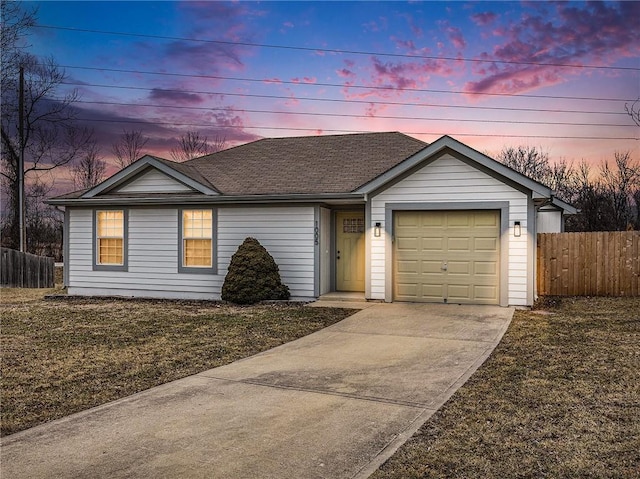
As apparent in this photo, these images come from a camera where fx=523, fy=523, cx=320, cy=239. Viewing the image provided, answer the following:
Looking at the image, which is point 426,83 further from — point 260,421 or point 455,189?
point 260,421

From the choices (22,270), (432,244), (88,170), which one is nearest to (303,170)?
(432,244)

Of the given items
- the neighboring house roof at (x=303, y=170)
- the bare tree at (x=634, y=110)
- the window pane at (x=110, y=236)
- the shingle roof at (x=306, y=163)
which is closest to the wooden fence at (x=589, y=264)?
the neighboring house roof at (x=303, y=170)

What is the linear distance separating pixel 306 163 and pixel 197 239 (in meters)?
4.07

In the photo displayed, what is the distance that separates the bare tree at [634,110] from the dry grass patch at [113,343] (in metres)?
16.8

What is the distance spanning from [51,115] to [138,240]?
17.4 m

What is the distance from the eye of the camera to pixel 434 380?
6195mm

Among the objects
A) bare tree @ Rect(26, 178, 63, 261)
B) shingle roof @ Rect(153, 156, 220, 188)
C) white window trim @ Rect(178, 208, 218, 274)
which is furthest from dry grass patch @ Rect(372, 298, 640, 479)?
bare tree @ Rect(26, 178, 63, 261)

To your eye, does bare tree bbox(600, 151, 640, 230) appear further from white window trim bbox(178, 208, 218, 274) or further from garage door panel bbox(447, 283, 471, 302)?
white window trim bbox(178, 208, 218, 274)

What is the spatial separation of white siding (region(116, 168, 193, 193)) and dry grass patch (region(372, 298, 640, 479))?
10004 millimetres

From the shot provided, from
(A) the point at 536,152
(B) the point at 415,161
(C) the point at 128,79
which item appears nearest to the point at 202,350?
(B) the point at 415,161

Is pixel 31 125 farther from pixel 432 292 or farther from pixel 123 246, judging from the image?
pixel 432 292

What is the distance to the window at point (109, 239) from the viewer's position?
50.0 ft

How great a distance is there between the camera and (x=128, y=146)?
38.5 m

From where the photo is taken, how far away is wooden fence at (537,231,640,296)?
1453cm
